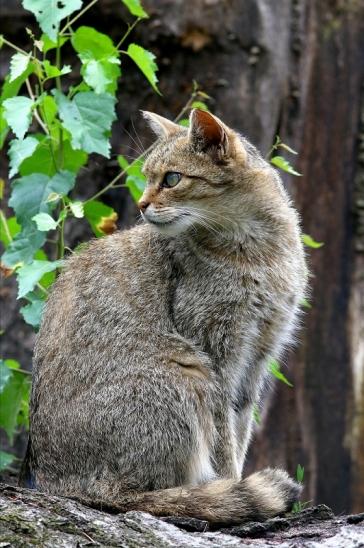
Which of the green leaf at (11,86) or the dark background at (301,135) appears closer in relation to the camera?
the green leaf at (11,86)

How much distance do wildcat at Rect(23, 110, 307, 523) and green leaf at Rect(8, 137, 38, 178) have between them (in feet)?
1.88

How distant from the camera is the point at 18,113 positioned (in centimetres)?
502

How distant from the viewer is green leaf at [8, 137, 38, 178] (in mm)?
5156

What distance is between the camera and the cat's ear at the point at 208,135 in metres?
5.11

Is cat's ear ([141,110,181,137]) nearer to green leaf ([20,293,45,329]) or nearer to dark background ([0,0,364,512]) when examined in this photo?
green leaf ([20,293,45,329])

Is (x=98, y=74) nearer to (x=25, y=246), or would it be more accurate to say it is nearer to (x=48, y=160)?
(x=48, y=160)

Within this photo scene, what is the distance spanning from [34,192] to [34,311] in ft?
2.04

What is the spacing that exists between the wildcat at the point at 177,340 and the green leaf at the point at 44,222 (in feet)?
1.27

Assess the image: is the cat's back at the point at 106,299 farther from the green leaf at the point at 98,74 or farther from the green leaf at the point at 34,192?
the green leaf at the point at 98,74

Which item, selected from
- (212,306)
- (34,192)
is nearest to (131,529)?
(212,306)

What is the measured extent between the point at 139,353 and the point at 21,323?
296cm

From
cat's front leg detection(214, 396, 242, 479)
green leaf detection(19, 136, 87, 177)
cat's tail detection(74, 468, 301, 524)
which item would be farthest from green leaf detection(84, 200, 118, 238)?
cat's tail detection(74, 468, 301, 524)

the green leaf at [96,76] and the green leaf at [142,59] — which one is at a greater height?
the green leaf at [142,59]

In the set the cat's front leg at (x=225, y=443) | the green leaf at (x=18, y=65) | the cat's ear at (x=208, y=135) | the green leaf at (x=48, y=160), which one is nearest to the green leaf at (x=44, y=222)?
the green leaf at (x=48, y=160)
